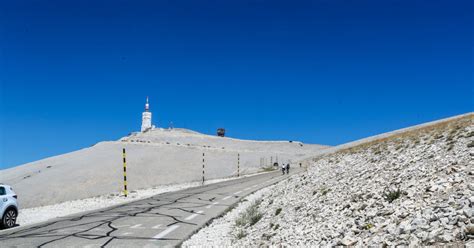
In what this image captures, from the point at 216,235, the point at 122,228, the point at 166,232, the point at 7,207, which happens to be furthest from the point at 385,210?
the point at 7,207

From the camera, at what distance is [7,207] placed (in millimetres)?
13242

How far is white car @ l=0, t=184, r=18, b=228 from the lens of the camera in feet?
42.7

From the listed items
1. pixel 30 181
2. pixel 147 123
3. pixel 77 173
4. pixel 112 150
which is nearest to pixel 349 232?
pixel 30 181

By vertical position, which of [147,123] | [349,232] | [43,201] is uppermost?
[147,123]

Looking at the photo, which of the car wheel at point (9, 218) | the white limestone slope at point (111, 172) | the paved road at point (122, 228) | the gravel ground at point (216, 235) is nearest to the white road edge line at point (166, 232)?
the paved road at point (122, 228)

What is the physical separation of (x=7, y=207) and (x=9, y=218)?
0.42m

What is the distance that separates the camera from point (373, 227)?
6.79 m

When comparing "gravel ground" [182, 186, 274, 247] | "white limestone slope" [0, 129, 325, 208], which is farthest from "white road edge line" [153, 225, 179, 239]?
"white limestone slope" [0, 129, 325, 208]

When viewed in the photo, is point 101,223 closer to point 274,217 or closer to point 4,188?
point 4,188

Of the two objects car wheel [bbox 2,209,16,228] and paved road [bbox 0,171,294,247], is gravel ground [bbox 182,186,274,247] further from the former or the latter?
car wheel [bbox 2,209,16,228]

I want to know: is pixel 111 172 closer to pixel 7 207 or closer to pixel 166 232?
pixel 7 207

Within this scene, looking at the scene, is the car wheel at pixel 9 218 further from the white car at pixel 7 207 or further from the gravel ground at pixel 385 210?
the gravel ground at pixel 385 210

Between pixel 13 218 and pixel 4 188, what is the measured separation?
119 centimetres

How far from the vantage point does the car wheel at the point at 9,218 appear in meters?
13.0
